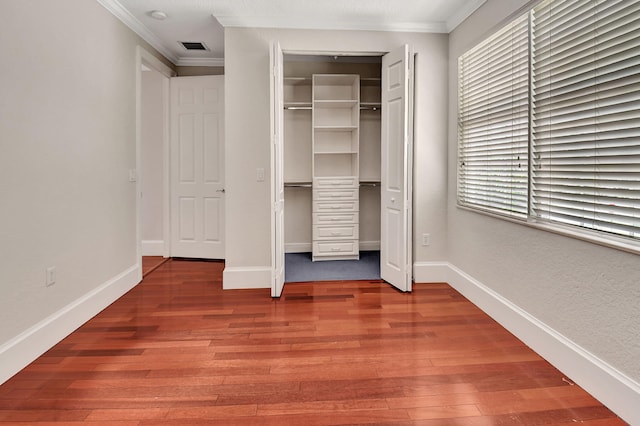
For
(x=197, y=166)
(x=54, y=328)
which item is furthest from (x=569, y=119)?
(x=197, y=166)

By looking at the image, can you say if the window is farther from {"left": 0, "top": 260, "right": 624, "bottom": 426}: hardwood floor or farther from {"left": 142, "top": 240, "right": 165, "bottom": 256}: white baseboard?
{"left": 142, "top": 240, "right": 165, "bottom": 256}: white baseboard

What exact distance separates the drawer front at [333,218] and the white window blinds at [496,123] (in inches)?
67.1

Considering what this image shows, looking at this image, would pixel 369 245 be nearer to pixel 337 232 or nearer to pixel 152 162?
pixel 337 232

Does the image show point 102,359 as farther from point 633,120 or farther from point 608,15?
point 608,15

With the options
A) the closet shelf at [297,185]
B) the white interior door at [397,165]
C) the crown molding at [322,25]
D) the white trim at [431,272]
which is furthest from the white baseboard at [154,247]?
the white trim at [431,272]

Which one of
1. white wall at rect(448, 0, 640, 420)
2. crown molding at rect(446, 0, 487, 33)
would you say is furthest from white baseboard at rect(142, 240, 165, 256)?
crown molding at rect(446, 0, 487, 33)

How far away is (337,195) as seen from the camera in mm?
5191

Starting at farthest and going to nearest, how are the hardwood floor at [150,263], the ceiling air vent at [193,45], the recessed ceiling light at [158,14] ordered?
the hardwood floor at [150,263]
the ceiling air vent at [193,45]
the recessed ceiling light at [158,14]

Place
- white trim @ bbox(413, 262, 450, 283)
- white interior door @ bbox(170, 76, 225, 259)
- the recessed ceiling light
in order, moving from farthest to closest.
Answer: white interior door @ bbox(170, 76, 225, 259), white trim @ bbox(413, 262, 450, 283), the recessed ceiling light

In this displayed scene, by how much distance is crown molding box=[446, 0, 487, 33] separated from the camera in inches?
131

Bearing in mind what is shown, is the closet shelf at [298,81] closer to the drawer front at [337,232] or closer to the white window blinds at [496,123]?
the drawer front at [337,232]

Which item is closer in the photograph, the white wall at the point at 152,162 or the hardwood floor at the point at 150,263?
the hardwood floor at the point at 150,263

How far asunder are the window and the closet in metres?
2.18

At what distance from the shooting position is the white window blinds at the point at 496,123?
8.88ft
